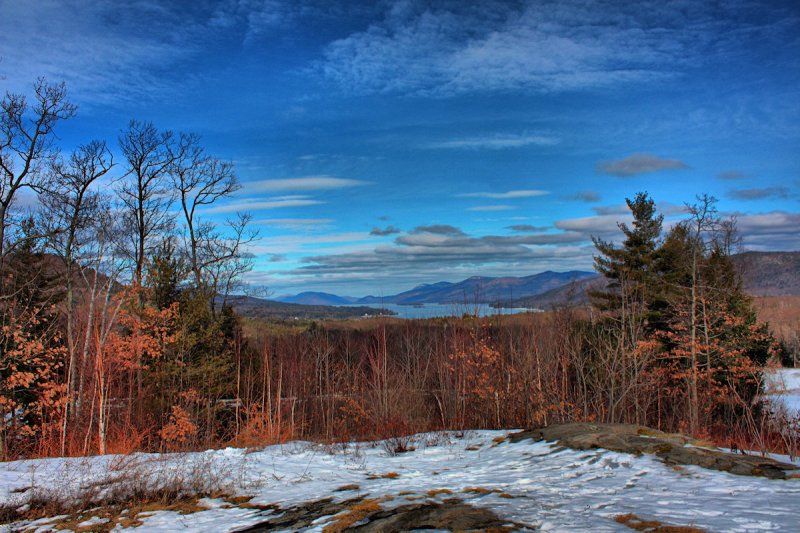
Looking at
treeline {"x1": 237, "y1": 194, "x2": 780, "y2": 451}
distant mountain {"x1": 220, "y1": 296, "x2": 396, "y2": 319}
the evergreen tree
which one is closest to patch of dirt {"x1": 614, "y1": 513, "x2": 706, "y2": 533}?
treeline {"x1": 237, "y1": 194, "x2": 780, "y2": 451}

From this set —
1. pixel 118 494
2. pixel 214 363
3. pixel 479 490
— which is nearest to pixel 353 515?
pixel 479 490

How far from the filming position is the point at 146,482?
7777 mm

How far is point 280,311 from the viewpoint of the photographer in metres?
73.9

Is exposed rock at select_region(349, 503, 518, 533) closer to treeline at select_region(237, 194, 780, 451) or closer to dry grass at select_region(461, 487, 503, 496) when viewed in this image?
dry grass at select_region(461, 487, 503, 496)

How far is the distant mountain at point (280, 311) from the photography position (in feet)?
110

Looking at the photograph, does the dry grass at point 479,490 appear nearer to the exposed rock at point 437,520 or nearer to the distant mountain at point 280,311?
the exposed rock at point 437,520

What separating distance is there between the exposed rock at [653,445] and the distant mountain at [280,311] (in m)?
13.5

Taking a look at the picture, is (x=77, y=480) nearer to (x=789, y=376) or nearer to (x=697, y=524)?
(x=697, y=524)

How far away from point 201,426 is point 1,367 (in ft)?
27.5

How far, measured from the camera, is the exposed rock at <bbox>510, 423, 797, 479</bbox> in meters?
6.21

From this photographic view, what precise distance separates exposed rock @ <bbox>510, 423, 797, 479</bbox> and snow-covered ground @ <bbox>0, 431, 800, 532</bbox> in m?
0.23

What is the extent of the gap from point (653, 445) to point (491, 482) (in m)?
2.43

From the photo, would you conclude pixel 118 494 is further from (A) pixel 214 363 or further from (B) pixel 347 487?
(A) pixel 214 363

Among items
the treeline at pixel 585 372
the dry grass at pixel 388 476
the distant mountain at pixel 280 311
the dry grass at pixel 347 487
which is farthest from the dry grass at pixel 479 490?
the distant mountain at pixel 280 311
